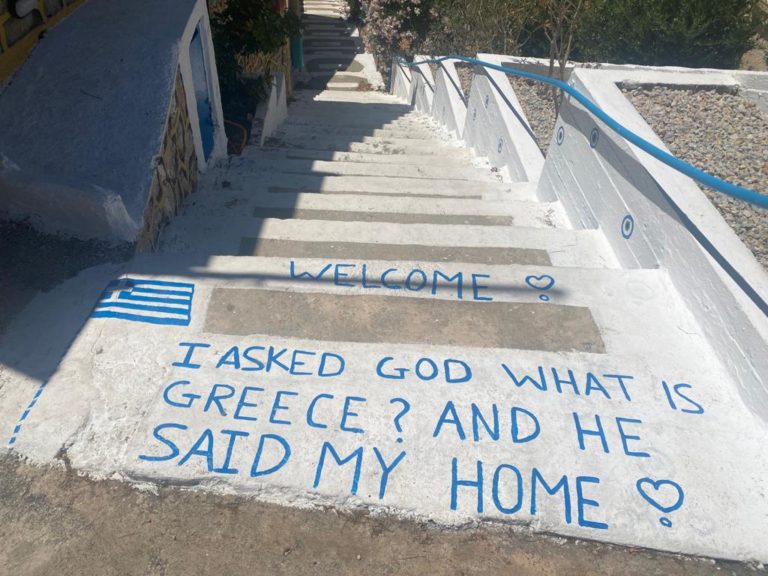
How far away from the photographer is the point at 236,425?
7.77 ft

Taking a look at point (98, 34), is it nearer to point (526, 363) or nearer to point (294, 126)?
point (526, 363)

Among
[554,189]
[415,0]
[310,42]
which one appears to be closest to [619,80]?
[554,189]

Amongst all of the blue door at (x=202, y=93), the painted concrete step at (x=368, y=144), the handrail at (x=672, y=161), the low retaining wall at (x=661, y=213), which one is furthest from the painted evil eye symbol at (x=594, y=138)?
the painted concrete step at (x=368, y=144)

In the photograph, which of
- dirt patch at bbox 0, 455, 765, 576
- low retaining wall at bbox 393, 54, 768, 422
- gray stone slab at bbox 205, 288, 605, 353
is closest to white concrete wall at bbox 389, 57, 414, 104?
low retaining wall at bbox 393, 54, 768, 422

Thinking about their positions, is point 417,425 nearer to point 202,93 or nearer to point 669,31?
point 202,93

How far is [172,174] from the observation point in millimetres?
4086

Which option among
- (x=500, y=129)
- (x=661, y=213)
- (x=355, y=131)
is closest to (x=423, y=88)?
(x=355, y=131)

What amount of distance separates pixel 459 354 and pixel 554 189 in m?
2.74

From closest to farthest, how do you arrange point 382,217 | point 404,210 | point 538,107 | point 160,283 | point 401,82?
point 160,283 < point 382,217 < point 404,210 < point 538,107 < point 401,82

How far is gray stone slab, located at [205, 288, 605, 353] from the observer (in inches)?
112

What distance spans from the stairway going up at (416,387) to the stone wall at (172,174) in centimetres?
18

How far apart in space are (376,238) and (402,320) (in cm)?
101

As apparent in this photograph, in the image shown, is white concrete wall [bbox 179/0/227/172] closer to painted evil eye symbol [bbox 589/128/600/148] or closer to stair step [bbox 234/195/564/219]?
stair step [bbox 234/195/564/219]

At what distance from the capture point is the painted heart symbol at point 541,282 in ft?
10.6
